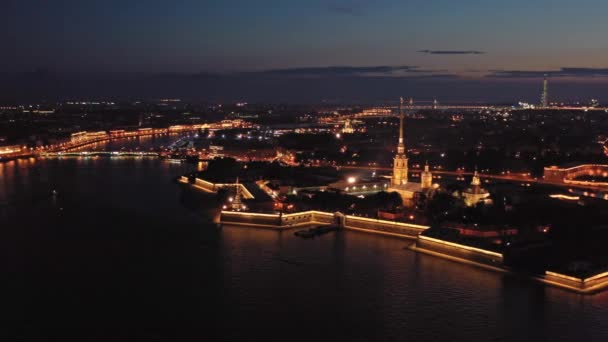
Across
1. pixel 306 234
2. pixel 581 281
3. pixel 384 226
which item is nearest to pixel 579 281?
pixel 581 281

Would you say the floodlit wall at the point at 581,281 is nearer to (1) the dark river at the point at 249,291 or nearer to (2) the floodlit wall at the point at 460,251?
(1) the dark river at the point at 249,291

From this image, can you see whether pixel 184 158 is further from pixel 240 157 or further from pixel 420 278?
pixel 420 278

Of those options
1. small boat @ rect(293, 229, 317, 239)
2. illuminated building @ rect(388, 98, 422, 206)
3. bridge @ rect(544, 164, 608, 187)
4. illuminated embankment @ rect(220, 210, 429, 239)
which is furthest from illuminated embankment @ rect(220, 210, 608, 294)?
bridge @ rect(544, 164, 608, 187)

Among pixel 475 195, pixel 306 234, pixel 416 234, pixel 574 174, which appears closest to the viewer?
pixel 416 234

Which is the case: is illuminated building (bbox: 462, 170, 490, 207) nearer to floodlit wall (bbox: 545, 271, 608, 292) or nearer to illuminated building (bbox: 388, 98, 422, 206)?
illuminated building (bbox: 388, 98, 422, 206)

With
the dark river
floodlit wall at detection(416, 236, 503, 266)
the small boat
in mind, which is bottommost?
the dark river

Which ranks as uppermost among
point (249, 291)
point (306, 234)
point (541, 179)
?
point (541, 179)

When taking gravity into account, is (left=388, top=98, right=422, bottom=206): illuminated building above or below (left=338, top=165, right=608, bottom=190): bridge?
above

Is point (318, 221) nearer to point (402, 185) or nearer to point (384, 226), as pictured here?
point (384, 226)

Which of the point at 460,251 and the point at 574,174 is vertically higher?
the point at 574,174

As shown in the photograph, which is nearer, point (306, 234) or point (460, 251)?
point (460, 251)
